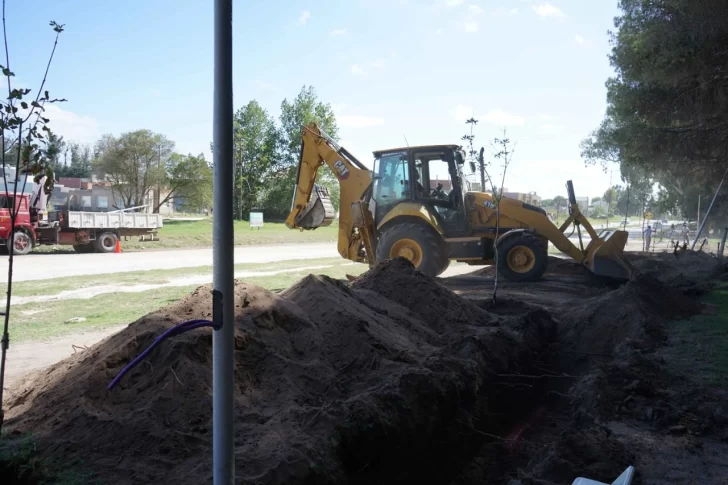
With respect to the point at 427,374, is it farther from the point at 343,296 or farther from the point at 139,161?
the point at 139,161

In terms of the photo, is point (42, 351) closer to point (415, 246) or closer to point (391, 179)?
point (415, 246)

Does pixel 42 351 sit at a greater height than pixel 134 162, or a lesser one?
lesser

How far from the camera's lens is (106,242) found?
28000mm

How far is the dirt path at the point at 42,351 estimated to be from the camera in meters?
7.21

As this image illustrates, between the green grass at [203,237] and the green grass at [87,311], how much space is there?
59.3 ft

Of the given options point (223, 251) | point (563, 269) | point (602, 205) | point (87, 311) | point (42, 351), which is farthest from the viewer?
point (602, 205)

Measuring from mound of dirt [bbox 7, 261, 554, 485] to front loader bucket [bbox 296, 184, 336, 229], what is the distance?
7.68 meters

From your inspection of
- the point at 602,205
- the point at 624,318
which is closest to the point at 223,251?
the point at 624,318

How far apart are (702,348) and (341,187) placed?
9.69 meters

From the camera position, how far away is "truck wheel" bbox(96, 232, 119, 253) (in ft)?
91.0

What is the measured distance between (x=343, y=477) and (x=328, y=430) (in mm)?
381

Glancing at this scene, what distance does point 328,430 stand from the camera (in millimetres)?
4820

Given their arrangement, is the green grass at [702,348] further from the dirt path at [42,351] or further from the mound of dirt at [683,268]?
the dirt path at [42,351]

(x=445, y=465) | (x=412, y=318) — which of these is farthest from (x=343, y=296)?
(x=445, y=465)
